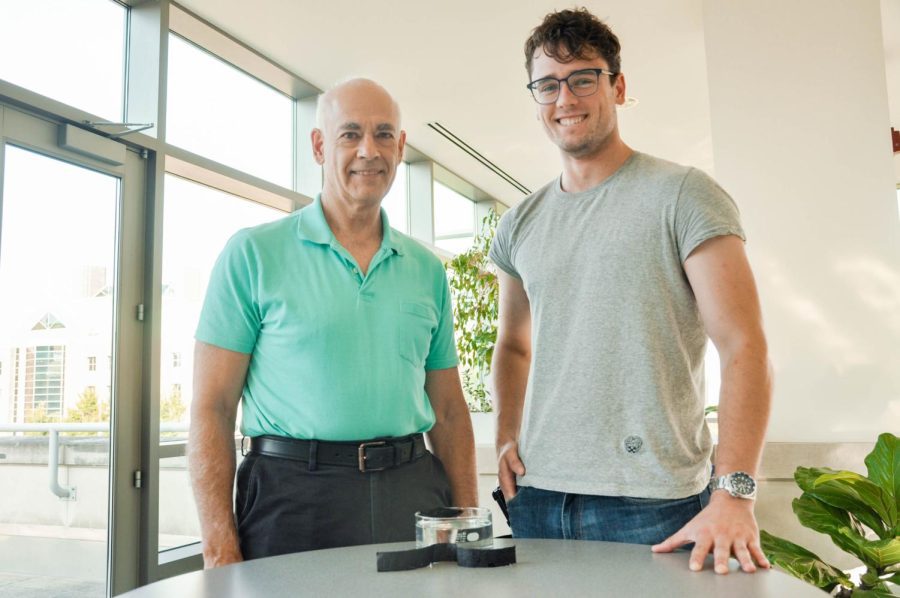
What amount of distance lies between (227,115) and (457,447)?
350 cm

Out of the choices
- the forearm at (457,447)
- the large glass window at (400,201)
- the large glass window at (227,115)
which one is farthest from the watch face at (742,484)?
the large glass window at (400,201)

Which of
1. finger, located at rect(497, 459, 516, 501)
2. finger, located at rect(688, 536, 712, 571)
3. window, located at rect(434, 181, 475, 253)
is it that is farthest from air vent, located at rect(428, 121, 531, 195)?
finger, located at rect(688, 536, 712, 571)

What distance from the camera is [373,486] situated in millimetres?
1521

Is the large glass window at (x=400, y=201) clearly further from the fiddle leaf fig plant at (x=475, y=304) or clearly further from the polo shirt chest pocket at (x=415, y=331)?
the polo shirt chest pocket at (x=415, y=331)

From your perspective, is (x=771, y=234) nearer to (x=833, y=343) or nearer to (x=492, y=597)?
(x=833, y=343)

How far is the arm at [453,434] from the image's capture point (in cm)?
180

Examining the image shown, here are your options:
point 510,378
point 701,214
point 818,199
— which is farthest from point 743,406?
point 818,199

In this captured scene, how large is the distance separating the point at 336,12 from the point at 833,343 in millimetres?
2957

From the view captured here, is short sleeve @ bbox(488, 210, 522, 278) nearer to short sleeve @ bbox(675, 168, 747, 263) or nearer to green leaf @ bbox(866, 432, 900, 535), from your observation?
short sleeve @ bbox(675, 168, 747, 263)

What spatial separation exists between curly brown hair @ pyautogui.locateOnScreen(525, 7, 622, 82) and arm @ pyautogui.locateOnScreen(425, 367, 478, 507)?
2.58 ft

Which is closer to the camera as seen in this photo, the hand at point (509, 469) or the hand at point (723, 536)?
the hand at point (723, 536)

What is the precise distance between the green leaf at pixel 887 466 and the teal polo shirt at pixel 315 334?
1509 millimetres

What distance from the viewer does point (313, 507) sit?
149 centimetres

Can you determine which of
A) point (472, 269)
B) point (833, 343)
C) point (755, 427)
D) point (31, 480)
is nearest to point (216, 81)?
point (472, 269)
